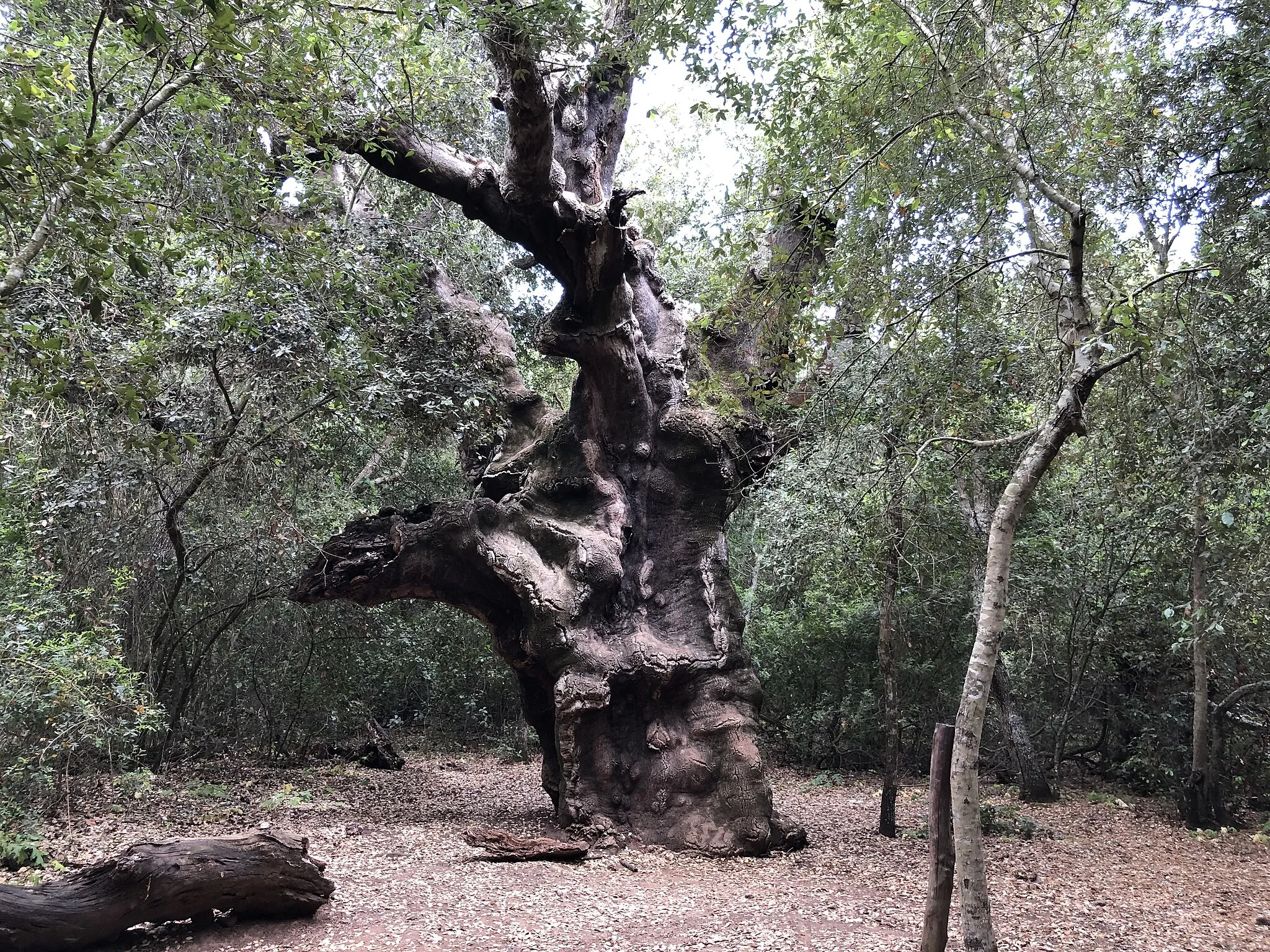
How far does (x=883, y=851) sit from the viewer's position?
716 cm

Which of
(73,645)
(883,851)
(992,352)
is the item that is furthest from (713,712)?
(73,645)

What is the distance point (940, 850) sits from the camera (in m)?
3.96

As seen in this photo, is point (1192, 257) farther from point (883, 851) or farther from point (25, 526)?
point (25, 526)

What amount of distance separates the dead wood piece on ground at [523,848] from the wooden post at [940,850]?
3177 millimetres

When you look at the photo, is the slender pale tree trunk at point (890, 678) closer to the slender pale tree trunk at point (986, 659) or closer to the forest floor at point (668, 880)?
the forest floor at point (668, 880)

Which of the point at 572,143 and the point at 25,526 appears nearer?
the point at 25,526

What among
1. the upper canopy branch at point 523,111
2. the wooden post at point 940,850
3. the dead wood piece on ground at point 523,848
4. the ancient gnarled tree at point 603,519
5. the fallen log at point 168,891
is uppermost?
the upper canopy branch at point 523,111

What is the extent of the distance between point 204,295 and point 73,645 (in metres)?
3.13

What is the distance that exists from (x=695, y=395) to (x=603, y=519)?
1669 millimetres

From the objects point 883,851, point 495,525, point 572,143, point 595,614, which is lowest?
point 883,851

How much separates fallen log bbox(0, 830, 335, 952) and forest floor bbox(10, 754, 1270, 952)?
17 centimetres

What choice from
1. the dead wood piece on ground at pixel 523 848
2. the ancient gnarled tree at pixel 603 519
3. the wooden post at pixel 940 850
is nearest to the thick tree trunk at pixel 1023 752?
the ancient gnarled tree at pixel 603 519

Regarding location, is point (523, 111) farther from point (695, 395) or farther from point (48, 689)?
point (48, 689)

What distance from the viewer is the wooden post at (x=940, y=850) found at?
12.8 feet
